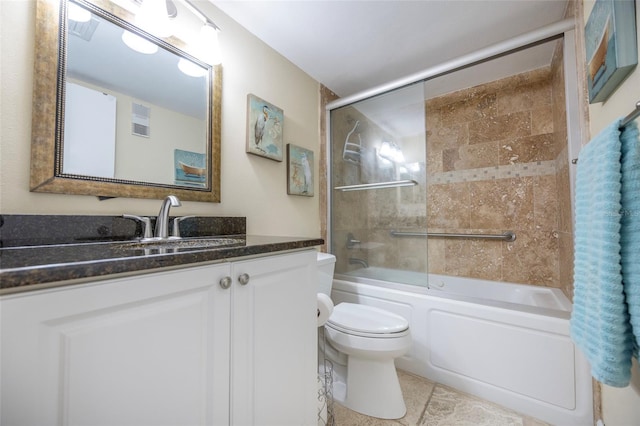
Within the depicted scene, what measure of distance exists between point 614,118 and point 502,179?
4.26 feet

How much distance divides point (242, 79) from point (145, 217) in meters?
0.98

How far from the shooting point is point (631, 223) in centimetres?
61

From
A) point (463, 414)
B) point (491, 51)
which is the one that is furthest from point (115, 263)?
point (491, 51)

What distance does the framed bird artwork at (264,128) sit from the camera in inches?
59.8

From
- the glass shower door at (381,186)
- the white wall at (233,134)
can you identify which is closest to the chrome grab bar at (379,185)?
the glass shower door at (381,186)

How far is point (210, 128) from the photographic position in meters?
1.32

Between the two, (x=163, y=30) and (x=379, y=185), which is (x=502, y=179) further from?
(x=163, y=30)

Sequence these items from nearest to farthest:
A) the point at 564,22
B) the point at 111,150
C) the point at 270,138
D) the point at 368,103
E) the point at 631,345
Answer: the point at 631,345 → the point at 111,150 → the point at 564,22 → the point at 270,138 → the point at 368,103

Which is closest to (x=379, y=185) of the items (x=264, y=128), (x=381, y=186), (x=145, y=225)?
(x=381, y=186)

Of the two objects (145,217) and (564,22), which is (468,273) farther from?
(145,217)

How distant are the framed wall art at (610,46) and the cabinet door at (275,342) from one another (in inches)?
46.4

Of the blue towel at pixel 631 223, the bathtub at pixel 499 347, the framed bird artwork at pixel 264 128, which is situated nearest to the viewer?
the blue towel at pixel 631 223

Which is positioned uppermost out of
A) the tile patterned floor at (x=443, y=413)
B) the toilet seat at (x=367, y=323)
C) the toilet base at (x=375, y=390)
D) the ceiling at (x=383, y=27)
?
the ceiling at (x=383, y=27)

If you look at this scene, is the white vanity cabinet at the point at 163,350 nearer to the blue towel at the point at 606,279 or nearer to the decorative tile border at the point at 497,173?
the blue towel at the point at 606,279
